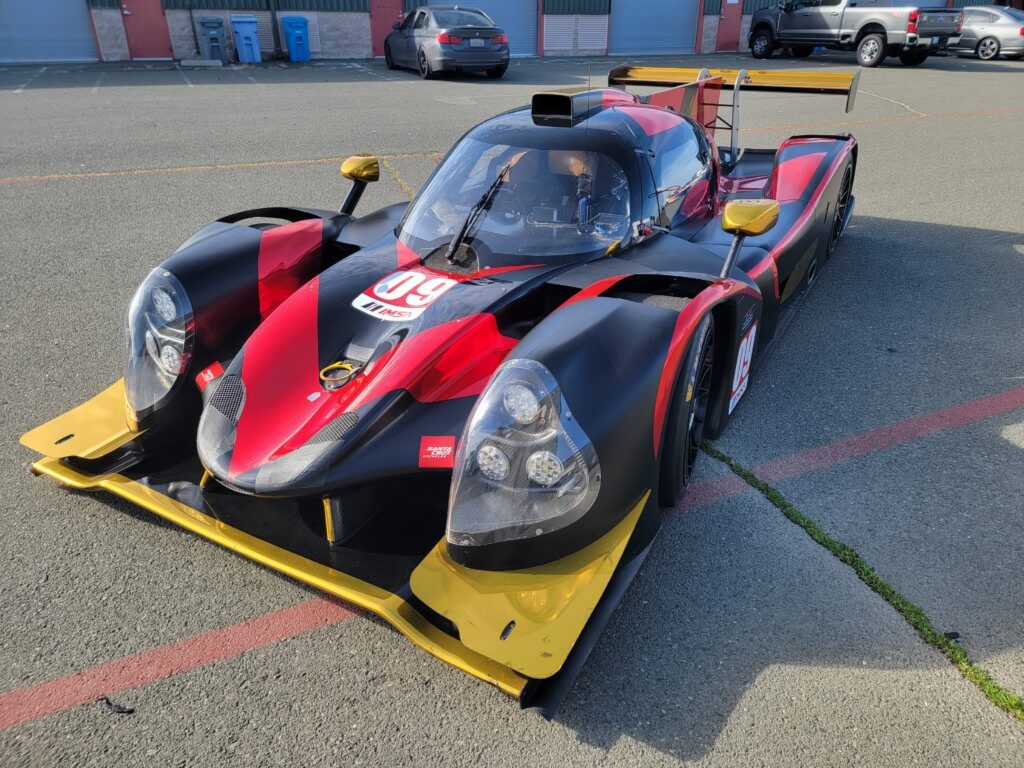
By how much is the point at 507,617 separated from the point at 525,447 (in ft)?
1.51

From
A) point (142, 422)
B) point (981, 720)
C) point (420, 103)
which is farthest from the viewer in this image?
point (420, 103)

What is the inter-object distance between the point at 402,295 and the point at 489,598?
1253 millimetres

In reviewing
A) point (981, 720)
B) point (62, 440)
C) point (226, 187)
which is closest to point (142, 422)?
point (62, 440)

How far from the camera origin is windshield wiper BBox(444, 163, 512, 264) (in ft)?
9.99

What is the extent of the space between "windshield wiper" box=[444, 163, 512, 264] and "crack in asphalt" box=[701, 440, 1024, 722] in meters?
1.40

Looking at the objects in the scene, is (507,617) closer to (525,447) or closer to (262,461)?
(525,447)

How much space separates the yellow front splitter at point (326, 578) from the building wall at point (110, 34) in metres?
18.8

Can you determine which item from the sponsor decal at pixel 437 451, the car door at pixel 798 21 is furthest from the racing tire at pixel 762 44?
the sponsor decal at pixel 437 451

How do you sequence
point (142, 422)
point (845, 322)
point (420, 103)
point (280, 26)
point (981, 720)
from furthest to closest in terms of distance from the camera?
1. point (280, 26)
2. point (420, 103)
3. point (845, 322)
4. point (142, 422)
5. point (981, 720)

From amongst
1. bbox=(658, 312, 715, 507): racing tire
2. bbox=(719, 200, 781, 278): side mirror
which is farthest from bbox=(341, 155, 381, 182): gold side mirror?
bbox=(658, 312, 715, 507): racing tire

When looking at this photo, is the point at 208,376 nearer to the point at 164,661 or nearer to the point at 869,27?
the point at 164,661

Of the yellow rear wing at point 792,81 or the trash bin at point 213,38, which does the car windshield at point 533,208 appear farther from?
the trash bin at point 213,38

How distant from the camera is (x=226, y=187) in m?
7.01

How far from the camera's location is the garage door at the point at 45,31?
1694 centimetres
